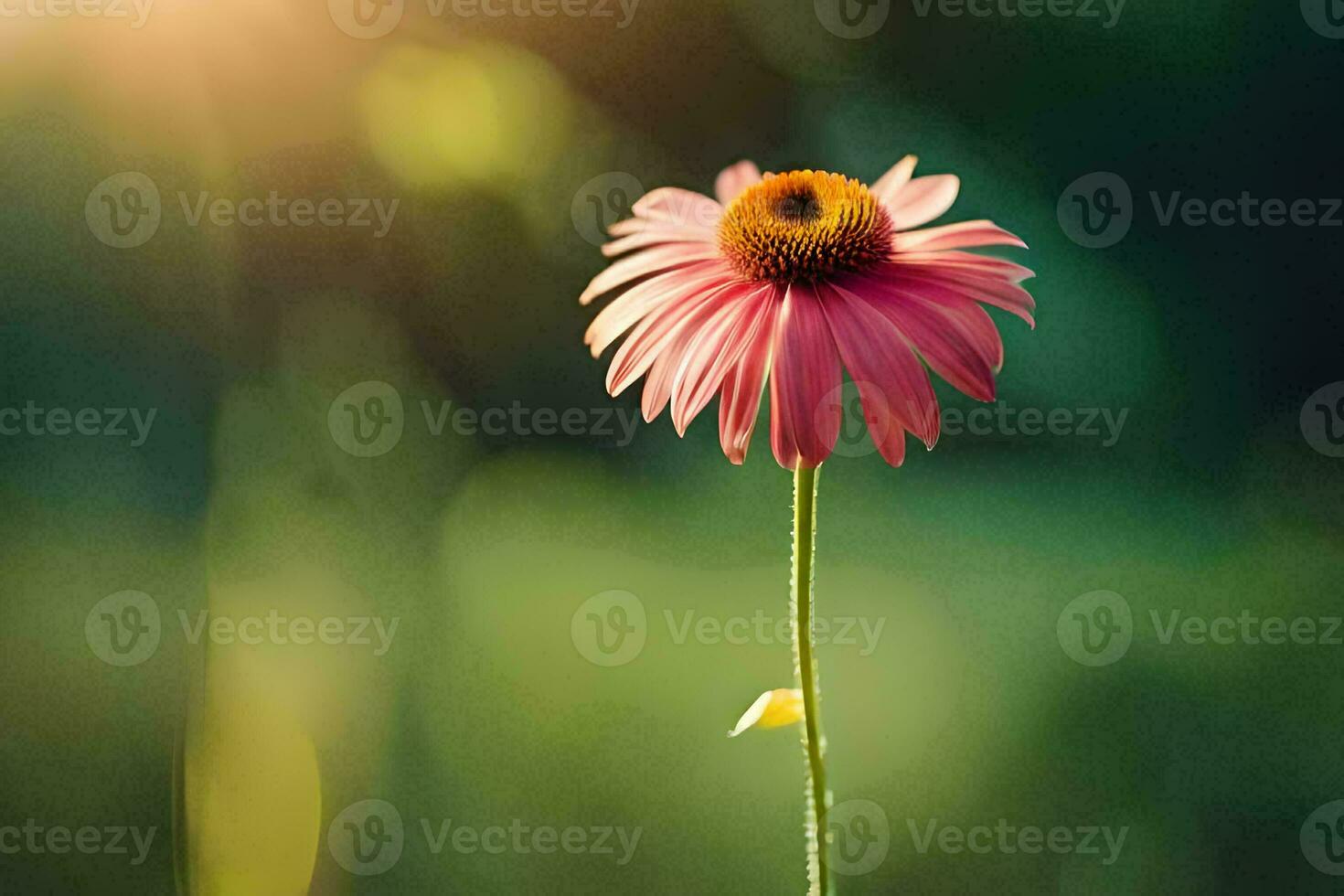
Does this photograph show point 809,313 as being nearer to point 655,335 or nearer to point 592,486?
point 655,335

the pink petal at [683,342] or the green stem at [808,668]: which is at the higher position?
the pink petal at [683,342]

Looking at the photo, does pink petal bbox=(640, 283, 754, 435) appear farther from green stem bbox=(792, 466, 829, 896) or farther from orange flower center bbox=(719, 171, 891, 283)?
green stem bbox=(792, 466, 829, 896)

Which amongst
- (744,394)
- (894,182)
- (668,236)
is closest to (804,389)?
(744,394)

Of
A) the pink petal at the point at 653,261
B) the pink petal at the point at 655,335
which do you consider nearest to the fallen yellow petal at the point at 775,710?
the pink petal at the point at 655,335

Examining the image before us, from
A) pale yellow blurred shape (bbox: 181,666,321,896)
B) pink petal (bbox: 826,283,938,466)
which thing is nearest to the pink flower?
pink petal (bbox: 826,283,938,466)

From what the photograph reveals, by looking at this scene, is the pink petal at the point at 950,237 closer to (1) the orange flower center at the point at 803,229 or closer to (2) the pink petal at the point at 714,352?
(1) the orange flower center at the point at 803,229

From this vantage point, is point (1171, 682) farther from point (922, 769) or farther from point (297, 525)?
point (297, 525)

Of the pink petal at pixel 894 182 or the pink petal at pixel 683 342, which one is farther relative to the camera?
the pink petal at pixel 894 182
